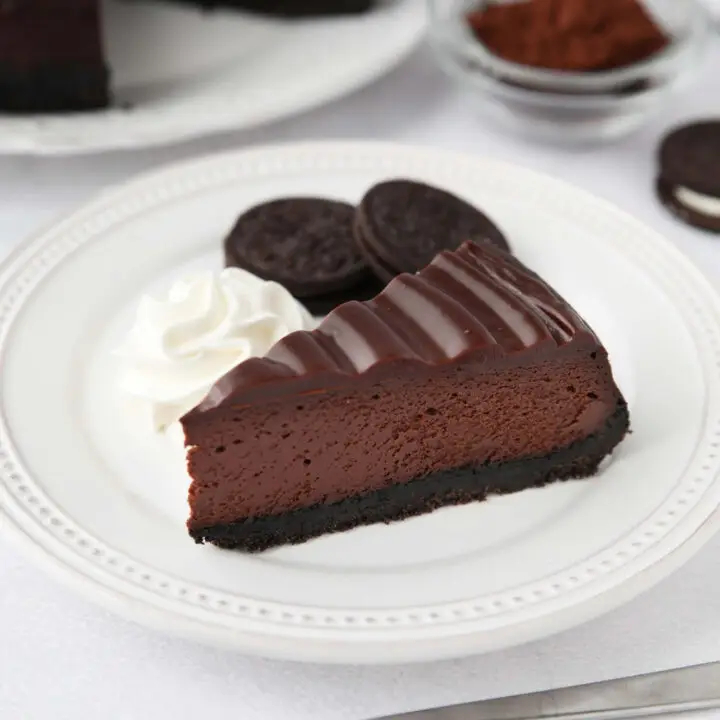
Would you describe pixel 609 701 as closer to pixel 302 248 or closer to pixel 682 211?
pixel 302 248

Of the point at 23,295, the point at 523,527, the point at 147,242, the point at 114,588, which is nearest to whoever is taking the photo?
the point at 114,588

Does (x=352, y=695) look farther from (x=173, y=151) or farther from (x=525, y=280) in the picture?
(x=173, y=151)

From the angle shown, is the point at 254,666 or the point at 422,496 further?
the point at 422,496

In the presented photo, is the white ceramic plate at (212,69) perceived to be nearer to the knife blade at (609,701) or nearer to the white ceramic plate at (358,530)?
the white ceramic plate at (358,530)

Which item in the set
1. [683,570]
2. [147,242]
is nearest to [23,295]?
[147,242]

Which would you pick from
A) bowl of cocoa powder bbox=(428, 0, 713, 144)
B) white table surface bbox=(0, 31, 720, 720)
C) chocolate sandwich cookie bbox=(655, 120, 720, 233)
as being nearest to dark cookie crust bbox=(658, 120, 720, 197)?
chocolate sandwich cookie bbox=(655, 120, 720, 233)

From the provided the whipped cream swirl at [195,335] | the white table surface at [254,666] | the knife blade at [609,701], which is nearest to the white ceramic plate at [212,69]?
the whipped cream swirl at [195,335]

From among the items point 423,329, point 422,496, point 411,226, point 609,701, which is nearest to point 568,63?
point 411,226
